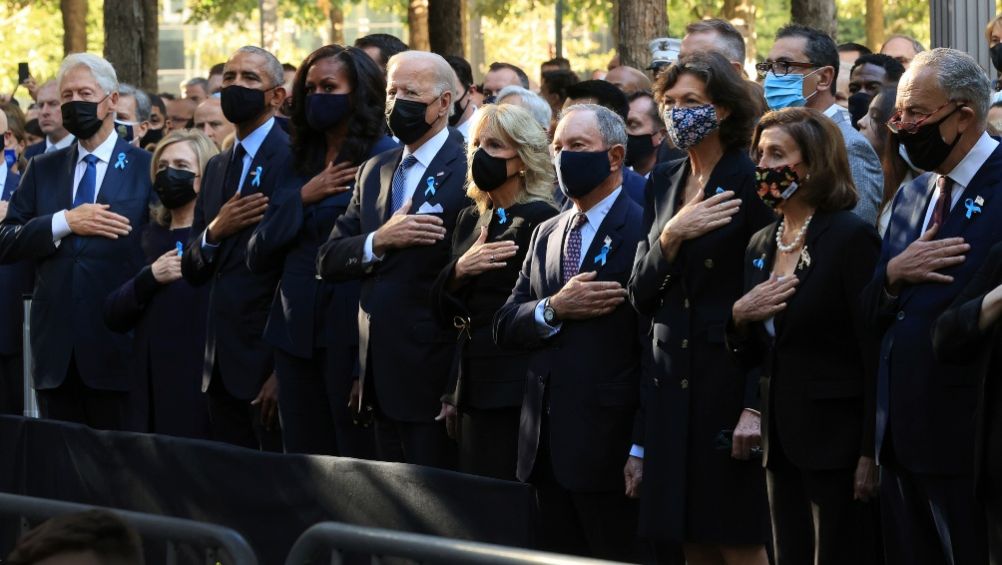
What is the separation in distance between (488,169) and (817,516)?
7.24 ft

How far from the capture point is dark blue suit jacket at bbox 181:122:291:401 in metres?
9.34

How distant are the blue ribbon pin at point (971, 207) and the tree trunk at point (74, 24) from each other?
26205 millimetres

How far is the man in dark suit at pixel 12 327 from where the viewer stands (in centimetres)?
1171

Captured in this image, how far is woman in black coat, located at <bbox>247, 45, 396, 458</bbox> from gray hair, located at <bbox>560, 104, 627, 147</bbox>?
5.81 feet

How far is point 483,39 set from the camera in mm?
61062

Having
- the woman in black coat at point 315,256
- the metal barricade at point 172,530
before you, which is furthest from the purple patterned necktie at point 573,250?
the metal barricade at point 172,530

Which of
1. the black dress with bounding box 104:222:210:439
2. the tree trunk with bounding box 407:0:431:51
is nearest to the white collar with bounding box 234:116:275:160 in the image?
the black dress with bounding box 104:222:210:439

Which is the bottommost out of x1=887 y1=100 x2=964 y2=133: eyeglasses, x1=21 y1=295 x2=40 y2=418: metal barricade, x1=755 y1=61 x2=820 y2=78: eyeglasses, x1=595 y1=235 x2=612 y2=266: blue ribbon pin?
x1=21 y1=295 x2=40 y2=418: metal barricade

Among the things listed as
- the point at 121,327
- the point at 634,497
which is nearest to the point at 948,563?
the point at 634,497

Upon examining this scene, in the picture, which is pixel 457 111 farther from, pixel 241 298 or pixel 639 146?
pixel 241 298

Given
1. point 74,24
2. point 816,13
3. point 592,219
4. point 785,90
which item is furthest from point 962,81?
point 74,24

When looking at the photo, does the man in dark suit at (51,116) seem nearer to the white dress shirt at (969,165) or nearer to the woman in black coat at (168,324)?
the woman in black coat at (168,324)

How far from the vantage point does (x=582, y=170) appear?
726cm

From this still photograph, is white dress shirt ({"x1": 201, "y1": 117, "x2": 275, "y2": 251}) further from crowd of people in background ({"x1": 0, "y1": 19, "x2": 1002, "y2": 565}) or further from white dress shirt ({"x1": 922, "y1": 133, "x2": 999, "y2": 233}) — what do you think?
white dress shirt ({"x1": 922, "y1": 133, "x2": 999, "y2": 233})
